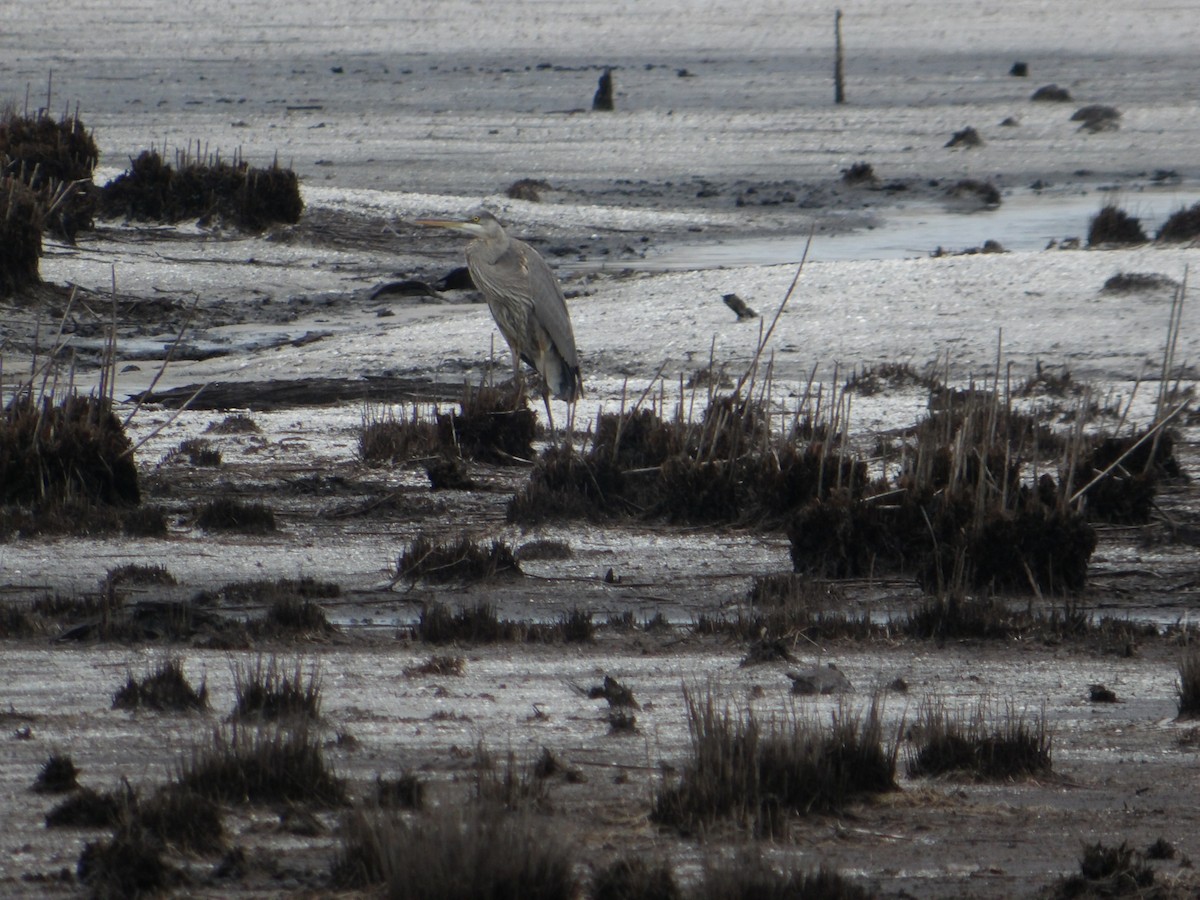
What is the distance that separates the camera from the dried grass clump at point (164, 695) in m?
5.90

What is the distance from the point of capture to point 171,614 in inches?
281

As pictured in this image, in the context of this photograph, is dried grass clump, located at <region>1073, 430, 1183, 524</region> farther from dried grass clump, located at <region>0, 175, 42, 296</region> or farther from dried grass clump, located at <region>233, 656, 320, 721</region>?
dried grass clump, located at <region>0, 175, 42, 296</region>

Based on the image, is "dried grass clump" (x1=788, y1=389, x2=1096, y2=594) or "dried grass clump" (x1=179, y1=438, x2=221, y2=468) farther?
"dried grass clump" (x1=179, y1=438, x2=221, y2=468)

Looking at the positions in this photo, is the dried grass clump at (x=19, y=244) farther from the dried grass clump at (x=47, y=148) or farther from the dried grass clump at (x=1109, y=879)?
the dried grass clump at (x=1109, y=879)

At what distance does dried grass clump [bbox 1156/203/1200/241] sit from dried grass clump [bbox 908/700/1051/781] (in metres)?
13.7

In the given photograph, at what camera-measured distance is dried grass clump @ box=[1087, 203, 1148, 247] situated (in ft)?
61.9

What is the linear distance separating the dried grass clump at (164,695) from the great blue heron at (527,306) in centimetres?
598

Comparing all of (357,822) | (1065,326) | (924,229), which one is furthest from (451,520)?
(924,229)

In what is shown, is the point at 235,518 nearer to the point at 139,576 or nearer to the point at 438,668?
the point at 139,576

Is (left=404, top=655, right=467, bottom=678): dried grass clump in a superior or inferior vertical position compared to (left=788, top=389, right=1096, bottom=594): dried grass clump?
inferior

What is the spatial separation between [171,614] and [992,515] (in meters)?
3.54

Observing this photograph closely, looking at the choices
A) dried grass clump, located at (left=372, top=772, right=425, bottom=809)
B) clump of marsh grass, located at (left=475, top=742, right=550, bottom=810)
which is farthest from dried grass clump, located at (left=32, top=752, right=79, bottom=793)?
clump of marsh grass, located at (left=475, top=742, right=550, bottom=810)

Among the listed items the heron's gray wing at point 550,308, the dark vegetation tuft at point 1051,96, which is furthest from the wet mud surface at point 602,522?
the dark vegetation tuft at point 1051,96

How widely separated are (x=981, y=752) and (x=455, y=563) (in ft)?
10.8
